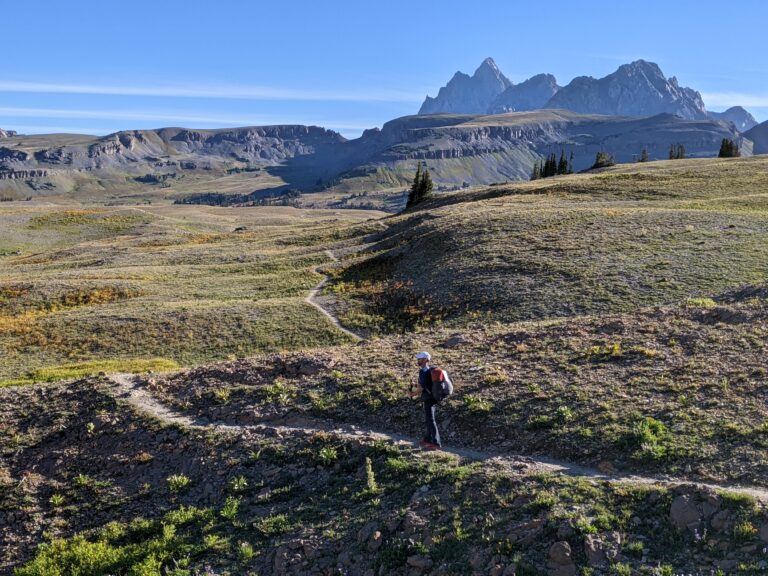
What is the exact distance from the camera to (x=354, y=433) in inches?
722

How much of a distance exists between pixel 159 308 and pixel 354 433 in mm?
31946

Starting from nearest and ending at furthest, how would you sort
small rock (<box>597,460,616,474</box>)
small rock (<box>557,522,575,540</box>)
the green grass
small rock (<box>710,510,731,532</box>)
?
small rock (<box>710,510,731,532</box>) < small rock (<box>557,522,575,540</box>) < small rock (<box>597,460,616,474</box>) < the green grass

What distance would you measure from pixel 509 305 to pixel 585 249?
37.4 feet

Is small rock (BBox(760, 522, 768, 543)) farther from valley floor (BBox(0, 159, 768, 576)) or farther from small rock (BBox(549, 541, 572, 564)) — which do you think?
small rock (BBox(549, 541, 572, 564))

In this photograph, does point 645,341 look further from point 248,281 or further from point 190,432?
point 248,281

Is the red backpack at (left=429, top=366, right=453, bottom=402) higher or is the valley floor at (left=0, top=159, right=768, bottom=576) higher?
the red backpack at (left=429, top=366, right=453, bottom=402)

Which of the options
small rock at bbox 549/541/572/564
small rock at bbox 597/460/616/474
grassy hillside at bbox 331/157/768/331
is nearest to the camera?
small rock at bbox 549/541/572/564

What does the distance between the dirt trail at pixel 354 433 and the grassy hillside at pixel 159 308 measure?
10695 mm

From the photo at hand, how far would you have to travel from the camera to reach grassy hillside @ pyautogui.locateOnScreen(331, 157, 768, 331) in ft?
116

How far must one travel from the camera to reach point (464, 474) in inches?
584

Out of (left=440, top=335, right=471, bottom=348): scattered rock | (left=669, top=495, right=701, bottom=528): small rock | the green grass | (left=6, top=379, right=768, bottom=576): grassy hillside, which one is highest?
(left=440, top=335, right=471, bottom=348): scattered rock

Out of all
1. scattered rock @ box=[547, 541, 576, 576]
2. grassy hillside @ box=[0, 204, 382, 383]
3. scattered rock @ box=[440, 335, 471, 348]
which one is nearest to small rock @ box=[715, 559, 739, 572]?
scattered rock @ box=[547, 541, 576, 576]

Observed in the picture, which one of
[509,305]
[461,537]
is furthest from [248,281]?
[461,537]

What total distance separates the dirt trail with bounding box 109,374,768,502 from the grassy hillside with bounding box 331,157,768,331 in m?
17.8
